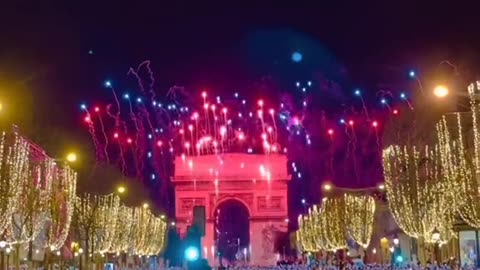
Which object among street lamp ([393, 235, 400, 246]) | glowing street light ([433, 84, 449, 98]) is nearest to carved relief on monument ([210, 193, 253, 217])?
street lamp ([393, 235, 400, 246])

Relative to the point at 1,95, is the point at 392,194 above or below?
below

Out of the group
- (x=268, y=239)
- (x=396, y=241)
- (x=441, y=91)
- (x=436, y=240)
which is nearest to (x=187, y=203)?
(x=268, y=239)

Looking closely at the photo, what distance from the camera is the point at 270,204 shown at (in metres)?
118

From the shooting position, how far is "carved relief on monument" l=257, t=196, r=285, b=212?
386 ft

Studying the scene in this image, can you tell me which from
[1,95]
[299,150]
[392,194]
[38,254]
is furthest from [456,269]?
[299,150]

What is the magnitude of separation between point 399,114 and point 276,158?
162ft

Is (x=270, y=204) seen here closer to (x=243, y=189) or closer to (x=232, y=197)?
(x=243, y=189)

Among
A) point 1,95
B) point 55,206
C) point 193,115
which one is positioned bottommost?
point 55,206

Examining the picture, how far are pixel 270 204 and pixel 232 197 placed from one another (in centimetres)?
→ 550

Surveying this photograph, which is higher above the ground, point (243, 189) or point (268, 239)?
point (243, 189)

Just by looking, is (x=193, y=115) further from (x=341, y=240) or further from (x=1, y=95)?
(x=1, y=95)

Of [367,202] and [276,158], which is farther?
[276,158]

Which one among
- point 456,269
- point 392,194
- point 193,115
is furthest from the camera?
point 193,115

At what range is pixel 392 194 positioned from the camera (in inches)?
2189
